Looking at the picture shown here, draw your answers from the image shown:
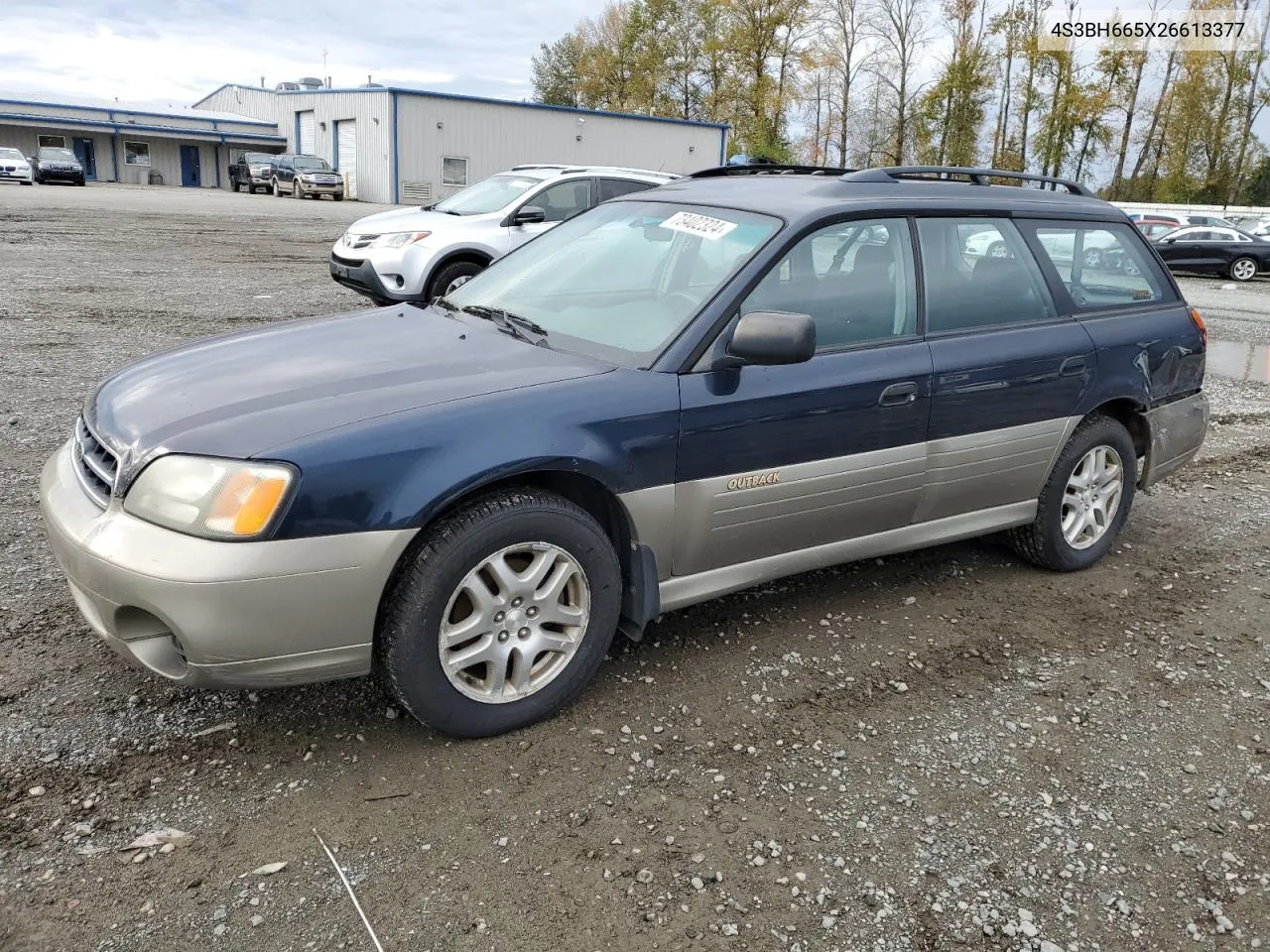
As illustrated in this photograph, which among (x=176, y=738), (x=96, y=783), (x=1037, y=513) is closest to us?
(x=96, y=783)

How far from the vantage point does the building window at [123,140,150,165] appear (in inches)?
2167

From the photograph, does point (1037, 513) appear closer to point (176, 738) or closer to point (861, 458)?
point (861, 458)

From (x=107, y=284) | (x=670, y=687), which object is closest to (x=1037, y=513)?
(x=670, y=687)

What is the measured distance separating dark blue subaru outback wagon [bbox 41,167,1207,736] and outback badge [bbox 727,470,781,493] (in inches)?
0.5

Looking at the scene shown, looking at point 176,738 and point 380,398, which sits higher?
point 380,398

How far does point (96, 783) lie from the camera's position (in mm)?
2688

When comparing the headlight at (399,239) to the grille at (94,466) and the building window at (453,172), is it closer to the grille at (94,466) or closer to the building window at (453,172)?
the grille at (94,466)

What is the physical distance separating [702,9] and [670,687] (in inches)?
2292

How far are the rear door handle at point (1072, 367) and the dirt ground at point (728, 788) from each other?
946mm

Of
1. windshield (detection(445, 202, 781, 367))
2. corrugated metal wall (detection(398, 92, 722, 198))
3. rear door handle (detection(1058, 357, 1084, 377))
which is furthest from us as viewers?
corrugated metal wall (detection(398, 92, 722, 198))

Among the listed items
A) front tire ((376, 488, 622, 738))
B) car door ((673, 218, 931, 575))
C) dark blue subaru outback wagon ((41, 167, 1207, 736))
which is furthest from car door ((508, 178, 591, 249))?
front tire ((376, 488, 622, 738))

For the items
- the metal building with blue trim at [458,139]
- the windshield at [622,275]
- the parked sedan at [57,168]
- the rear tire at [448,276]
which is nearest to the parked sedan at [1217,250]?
the rear tire at [448,276]

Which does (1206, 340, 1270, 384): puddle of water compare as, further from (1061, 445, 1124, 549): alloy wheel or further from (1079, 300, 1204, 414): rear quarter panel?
(1061, 445, 1124, 549): alloy wheel

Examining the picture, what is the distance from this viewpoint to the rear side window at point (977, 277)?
152 inches
